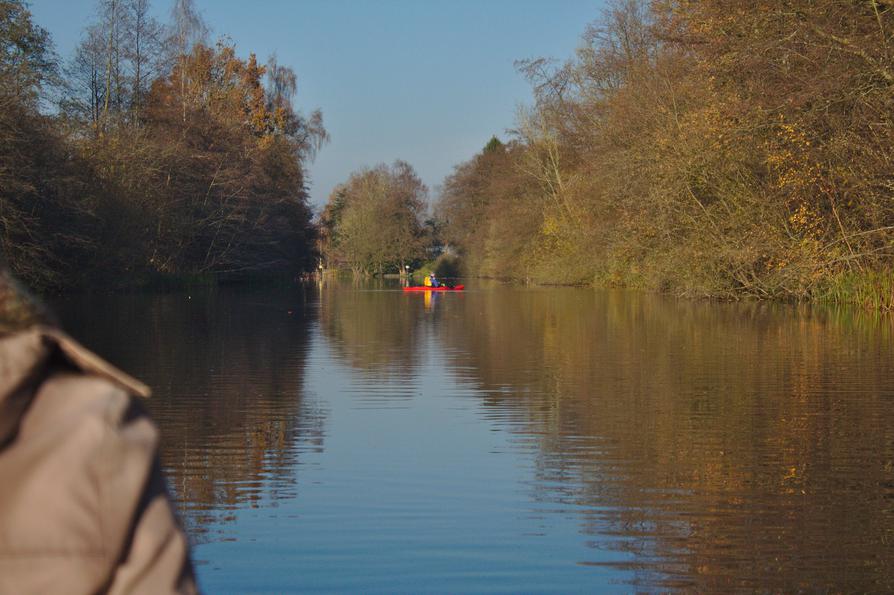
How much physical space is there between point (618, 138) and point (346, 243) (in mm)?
59677

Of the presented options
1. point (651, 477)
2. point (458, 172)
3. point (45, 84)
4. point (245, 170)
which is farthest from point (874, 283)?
point (458, 172)

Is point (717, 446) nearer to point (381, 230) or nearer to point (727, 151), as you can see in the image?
point (727, 151)

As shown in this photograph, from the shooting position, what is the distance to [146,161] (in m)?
38.3

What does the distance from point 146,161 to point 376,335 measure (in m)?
21.1

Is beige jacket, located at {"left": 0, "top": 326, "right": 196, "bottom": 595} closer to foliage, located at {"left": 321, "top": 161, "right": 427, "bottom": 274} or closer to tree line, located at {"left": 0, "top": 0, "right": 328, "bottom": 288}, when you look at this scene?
tree line, located at {"left": 0, "top": 0, "right": 328, "bottom": 288}

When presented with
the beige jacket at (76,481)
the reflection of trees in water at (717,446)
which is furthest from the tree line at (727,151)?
the beige jacket at (76,481)

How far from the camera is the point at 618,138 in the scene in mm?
36031

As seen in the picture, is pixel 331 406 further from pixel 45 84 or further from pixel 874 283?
pixel 45 84

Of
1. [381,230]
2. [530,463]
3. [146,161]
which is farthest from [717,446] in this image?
[381,230]

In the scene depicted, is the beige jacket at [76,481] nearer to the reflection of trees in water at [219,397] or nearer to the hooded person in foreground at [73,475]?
the hooded person in foreground at [73,475]

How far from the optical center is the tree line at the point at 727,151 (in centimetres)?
1947

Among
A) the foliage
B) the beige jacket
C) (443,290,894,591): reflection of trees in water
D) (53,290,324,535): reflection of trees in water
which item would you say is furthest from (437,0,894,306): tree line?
the foliage

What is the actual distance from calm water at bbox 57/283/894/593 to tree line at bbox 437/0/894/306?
16.1 feet

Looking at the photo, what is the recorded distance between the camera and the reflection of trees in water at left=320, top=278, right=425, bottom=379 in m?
14.8
